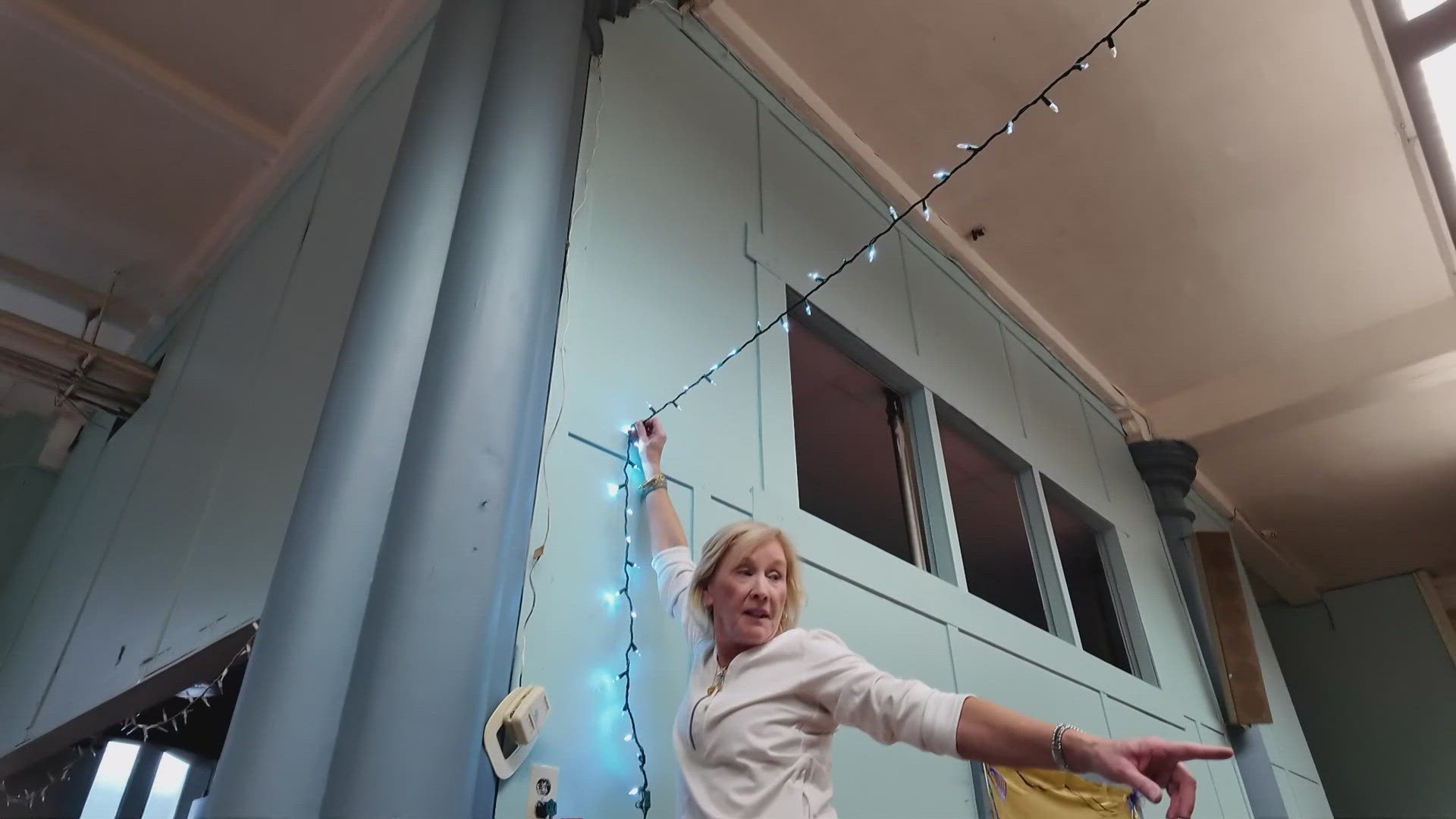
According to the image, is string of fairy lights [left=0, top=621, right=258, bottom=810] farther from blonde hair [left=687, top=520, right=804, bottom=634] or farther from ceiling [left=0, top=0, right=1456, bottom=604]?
ceiling [left=0, top=0, right=1456, bottom=604]

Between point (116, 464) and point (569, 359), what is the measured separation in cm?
293

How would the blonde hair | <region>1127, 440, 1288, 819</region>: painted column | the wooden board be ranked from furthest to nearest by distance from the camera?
the wooden board, <region>1127, 440, 1288, 819</region>: painted column, the blonde hair

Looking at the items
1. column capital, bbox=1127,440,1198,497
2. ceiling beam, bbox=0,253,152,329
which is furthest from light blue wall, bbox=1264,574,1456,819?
ceiling beam, bbox=0,253,152,329

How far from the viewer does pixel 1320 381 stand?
5.08 meters

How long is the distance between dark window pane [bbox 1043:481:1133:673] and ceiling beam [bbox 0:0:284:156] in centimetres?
381

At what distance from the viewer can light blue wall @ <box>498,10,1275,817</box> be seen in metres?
1.79

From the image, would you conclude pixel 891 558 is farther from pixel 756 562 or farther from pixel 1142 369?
pixel 1142 369

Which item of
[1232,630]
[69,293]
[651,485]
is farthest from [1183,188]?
[69,293]

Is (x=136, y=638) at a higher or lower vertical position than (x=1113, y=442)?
lower

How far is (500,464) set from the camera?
1.66 metres

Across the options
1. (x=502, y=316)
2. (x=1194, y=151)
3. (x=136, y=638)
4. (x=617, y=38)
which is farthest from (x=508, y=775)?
(x=1194, y=151)

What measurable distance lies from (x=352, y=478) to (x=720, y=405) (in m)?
1.03

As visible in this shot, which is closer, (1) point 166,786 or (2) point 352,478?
(2) point 352,478

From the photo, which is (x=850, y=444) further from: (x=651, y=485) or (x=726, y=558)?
(x=726, y=558)
